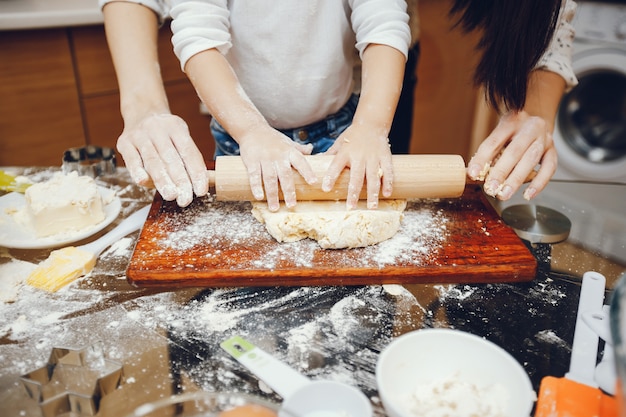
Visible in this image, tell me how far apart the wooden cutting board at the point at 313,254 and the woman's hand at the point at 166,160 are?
0.07 meters

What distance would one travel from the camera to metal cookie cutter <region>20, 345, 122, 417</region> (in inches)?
25.2

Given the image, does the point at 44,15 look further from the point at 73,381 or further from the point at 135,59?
the point at 73,381

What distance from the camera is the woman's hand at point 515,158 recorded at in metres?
1.06

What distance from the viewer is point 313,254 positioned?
946mm

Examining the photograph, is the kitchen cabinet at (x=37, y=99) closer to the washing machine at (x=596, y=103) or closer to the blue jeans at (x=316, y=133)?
the blue jeans at (x=316, y=133)

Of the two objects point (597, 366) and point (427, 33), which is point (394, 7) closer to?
point (597, 366)

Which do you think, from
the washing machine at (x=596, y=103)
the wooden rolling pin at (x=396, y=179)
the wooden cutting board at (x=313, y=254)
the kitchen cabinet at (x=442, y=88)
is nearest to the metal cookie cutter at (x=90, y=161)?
the wooden cutting board at (x=313, y=254)

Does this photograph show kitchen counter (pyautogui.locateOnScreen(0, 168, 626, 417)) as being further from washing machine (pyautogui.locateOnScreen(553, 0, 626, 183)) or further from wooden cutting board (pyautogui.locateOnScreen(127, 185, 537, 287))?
washing machine (pyautogui.locateOnScreen(553, 0, 626, 183))

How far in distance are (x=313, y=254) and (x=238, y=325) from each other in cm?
21

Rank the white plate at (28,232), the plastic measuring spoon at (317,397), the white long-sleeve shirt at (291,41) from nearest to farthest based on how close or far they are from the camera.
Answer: the plastic measuring spoon at (317,397), the white plate at (28,232), the white long-sleeve shirt at (291,41)

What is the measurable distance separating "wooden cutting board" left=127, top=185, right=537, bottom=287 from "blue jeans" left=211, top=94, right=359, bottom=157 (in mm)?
311

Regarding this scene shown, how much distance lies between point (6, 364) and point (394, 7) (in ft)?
3.32

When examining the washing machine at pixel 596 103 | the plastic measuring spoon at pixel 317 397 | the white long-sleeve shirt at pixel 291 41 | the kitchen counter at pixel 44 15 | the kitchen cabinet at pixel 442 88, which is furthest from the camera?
the kitchen cabinet at pixel 442 88

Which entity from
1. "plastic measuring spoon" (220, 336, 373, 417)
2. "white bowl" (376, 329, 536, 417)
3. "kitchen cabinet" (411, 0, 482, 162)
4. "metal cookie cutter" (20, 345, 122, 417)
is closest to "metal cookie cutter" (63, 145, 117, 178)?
"metal cookie cutter" (20, 345, 122, 417)
